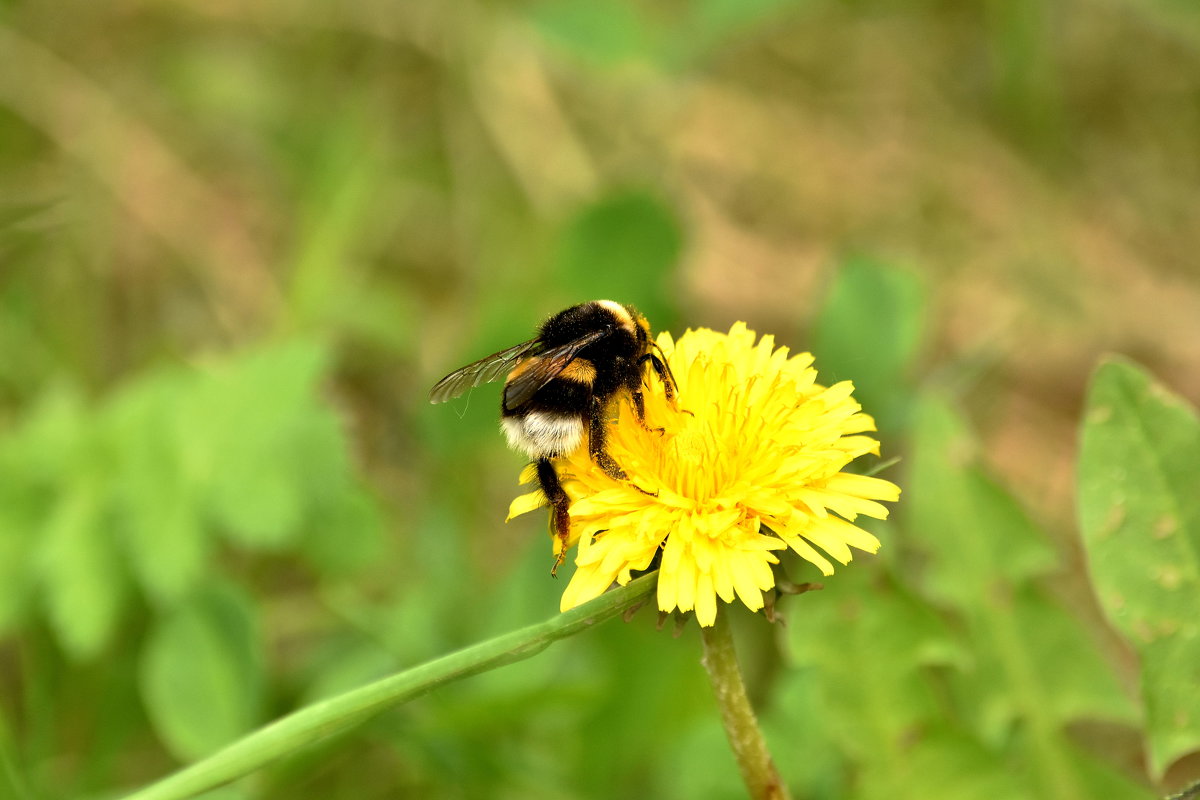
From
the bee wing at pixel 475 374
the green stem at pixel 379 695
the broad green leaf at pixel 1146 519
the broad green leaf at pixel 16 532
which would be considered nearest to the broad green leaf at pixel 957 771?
the broad green leaf at pixel 1146 519

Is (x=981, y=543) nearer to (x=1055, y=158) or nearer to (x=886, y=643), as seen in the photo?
(x=886, y=643)

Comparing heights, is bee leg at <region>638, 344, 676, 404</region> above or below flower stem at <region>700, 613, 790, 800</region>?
above

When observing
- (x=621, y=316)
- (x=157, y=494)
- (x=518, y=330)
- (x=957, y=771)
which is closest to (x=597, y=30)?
(x=518, y=330)

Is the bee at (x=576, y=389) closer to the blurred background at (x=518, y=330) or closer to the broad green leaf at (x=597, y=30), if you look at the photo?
the blurred background at (x=518, y=330)

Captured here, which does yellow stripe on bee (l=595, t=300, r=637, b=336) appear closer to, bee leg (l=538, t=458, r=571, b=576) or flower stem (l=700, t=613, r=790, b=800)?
bee leg (l=538, t=458, r=571, b=576)

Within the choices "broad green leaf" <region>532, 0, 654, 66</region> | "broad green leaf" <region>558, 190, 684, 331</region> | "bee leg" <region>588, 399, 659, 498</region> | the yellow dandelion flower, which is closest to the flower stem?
the yellow dandelion flower

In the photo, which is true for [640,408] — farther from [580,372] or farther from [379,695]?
[379,695]

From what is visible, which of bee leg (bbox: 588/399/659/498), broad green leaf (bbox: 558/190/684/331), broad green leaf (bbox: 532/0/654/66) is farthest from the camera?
Result: broad green leaf (bbox: 532/0/654/66)
